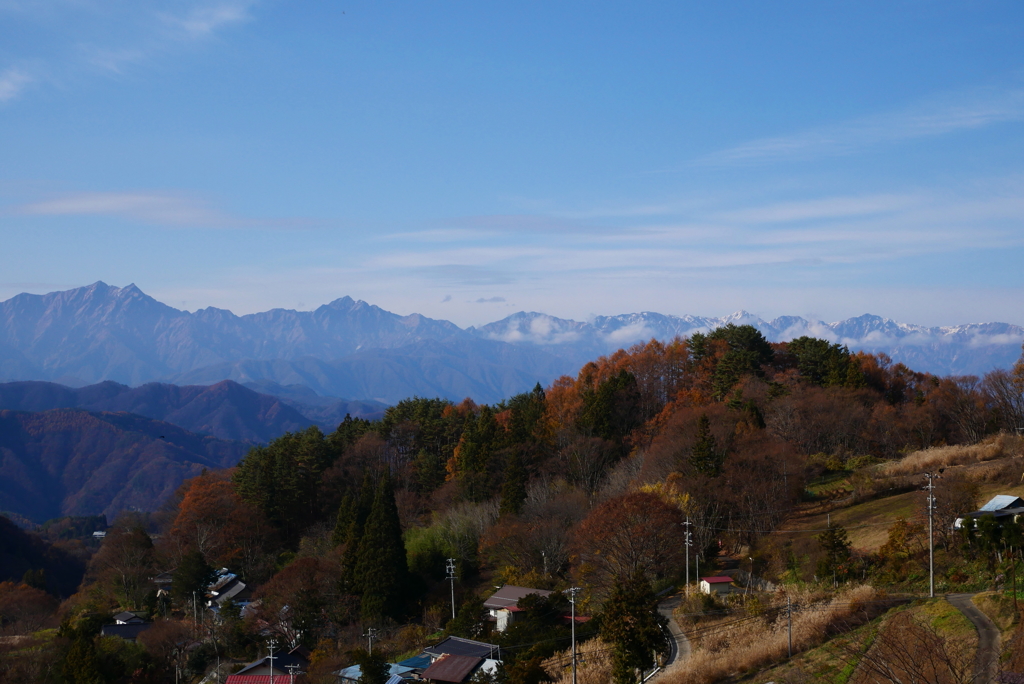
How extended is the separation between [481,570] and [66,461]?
191m

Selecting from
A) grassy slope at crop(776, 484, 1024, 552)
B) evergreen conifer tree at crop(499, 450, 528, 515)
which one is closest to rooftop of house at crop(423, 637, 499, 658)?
evergreen conifer tree at crop(499, 450, 528, 515)

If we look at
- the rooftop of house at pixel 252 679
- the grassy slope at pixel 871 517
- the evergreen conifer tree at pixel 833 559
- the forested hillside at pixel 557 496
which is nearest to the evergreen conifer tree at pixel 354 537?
the forested hillside at pixel 557 496

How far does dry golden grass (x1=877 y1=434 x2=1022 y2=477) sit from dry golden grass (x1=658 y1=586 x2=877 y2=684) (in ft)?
44.9

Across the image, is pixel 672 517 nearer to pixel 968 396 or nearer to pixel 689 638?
pixel 689 638

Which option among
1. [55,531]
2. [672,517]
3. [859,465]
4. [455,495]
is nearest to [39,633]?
[455,495]

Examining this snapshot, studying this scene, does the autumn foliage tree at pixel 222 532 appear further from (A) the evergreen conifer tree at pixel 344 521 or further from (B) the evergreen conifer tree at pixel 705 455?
(B) the evergreen conifer tree at pixel 705 455

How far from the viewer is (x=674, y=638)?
2562 cm

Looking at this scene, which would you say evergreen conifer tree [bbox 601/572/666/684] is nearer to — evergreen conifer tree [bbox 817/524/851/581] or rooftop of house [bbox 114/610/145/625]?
evergreen conifer tree [bbox 817/524/851/581]

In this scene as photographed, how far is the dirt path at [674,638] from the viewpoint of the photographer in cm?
2380

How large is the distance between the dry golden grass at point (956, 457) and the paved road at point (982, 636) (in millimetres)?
14219

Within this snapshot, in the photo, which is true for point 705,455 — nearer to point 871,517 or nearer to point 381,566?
point 871,517

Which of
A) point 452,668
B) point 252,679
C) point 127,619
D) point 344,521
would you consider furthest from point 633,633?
point 127,619

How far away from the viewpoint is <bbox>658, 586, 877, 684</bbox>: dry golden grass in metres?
21.4

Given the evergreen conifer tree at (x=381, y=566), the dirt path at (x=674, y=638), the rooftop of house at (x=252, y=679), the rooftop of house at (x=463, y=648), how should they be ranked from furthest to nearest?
the evergreen conifer tree at (x=381, y=566)
the rooftop of house at (x=252, y=679)
the rooftop of house at (x=463, y=648)
the dirt path at (x=674, y=638)
